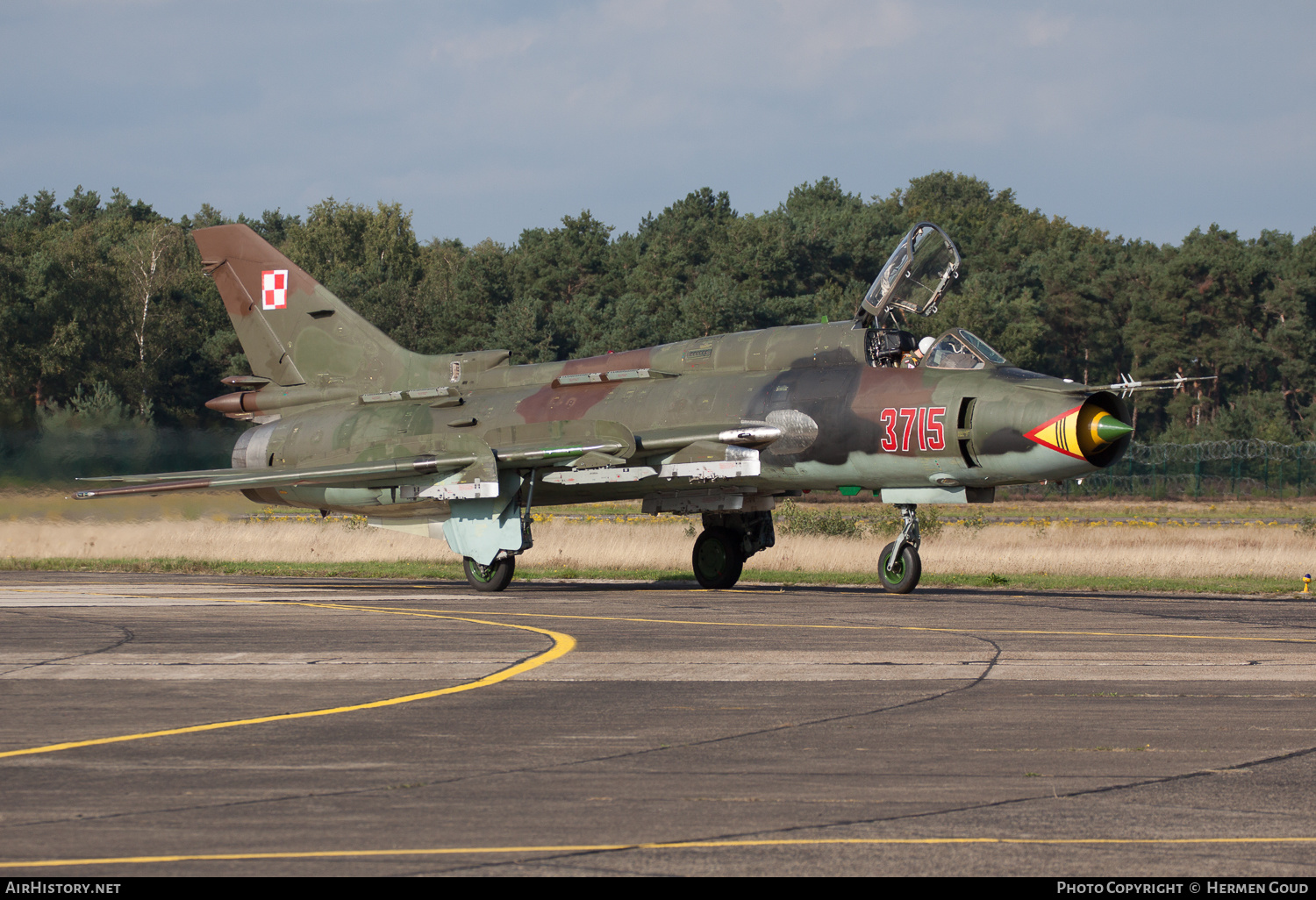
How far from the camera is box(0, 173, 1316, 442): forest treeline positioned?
5803 centimetres

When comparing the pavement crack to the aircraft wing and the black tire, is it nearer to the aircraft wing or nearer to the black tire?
the aircraft wing

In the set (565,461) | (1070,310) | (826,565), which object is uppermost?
(1070,310)

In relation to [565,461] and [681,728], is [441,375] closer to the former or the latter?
[565,461]

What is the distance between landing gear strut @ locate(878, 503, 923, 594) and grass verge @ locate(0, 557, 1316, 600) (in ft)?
11.1

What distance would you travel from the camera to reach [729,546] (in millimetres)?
23422

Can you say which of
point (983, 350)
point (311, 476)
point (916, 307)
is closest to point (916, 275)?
point (916, 307)

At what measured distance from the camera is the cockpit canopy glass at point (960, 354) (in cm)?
1997

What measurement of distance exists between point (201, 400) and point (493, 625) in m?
A: 38.1

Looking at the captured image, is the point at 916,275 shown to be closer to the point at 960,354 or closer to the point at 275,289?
the point at 960,354

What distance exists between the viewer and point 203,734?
920 cm

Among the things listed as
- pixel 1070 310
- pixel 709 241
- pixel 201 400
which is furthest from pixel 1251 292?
pixel 201 400

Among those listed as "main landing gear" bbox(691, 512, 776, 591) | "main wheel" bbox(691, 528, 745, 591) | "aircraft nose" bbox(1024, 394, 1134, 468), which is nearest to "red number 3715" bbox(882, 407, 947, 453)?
"aircraft nose" bbox(1024, 394, 1134, 468)

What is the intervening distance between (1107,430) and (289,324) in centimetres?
1523

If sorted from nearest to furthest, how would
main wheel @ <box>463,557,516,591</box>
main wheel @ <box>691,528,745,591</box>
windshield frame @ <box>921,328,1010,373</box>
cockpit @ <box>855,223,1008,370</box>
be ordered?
windshield frame @ <box>921,328,1010,373</box> < cockpit @ <box>855,223,1008,370</box> < main wheel @ <box>463,557,516,591</box> < main wheel @ <box>691,528,745,591</box>
